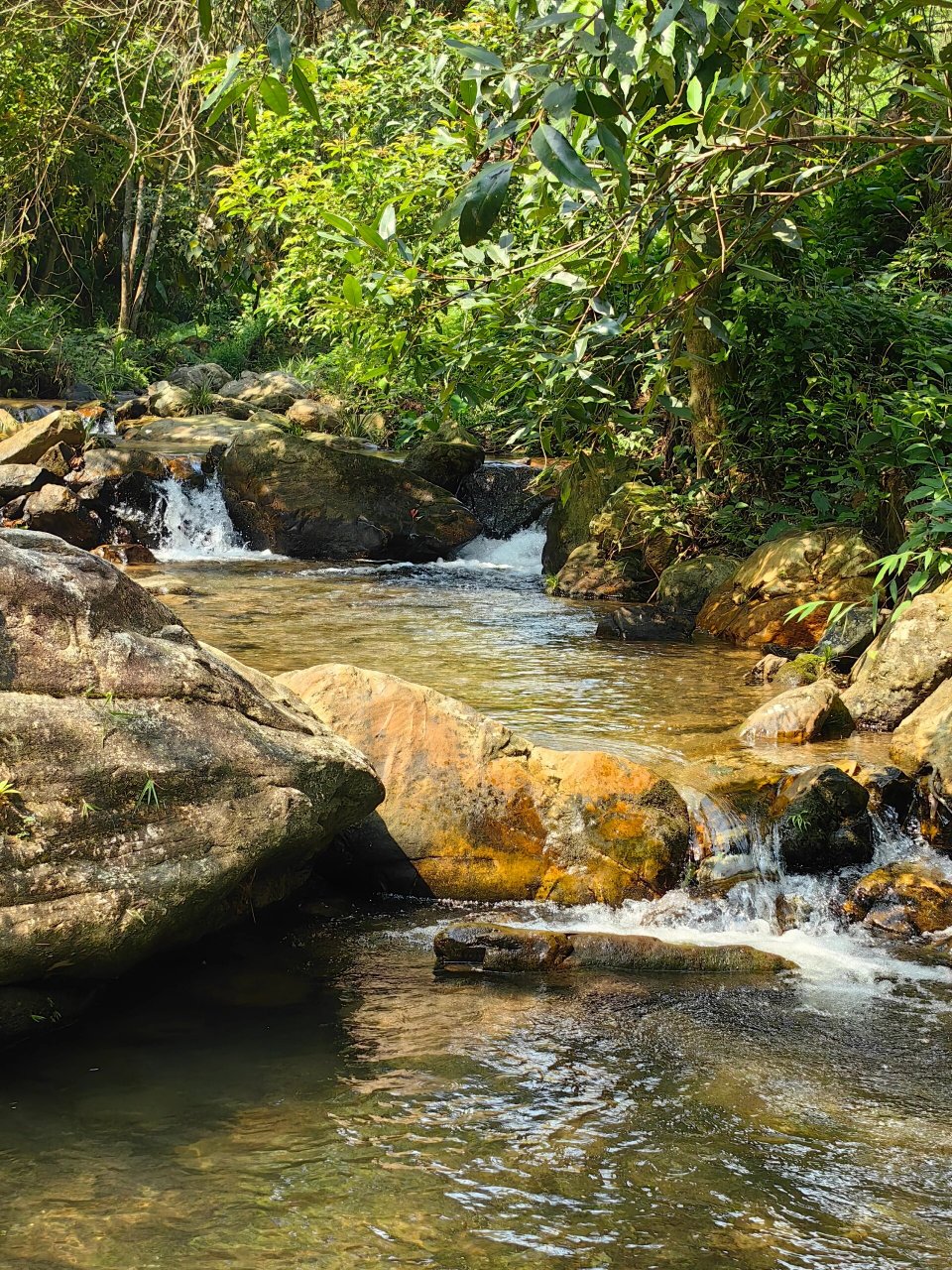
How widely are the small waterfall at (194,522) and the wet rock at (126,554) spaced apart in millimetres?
958

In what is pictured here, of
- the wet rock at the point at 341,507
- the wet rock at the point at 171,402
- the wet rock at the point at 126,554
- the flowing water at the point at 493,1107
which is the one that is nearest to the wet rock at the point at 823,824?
the flowing water at the point at 493,1107

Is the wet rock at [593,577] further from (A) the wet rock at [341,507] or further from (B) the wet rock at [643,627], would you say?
(A) the wet rock at [341,507]

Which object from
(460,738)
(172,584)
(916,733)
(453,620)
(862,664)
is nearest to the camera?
(460,738)

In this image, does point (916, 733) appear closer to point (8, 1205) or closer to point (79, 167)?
point (8, 1205)

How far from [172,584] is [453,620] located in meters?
3.07

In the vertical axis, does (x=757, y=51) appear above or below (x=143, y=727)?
above

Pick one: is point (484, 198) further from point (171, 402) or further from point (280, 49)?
point (171, 402)

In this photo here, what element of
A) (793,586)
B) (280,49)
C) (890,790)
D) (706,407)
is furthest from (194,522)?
(280,49)

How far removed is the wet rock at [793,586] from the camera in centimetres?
918

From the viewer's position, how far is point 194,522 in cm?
1567

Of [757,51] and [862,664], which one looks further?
[862,664]

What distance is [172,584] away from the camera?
1176 cm

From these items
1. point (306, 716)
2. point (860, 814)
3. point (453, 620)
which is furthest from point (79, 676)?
point (453, 620)

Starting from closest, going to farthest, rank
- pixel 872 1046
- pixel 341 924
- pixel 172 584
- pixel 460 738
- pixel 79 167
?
pixel 872 1046 → pixel 341 924 → pixel 460 738 → pixel 172 584 → pixel 79 167
